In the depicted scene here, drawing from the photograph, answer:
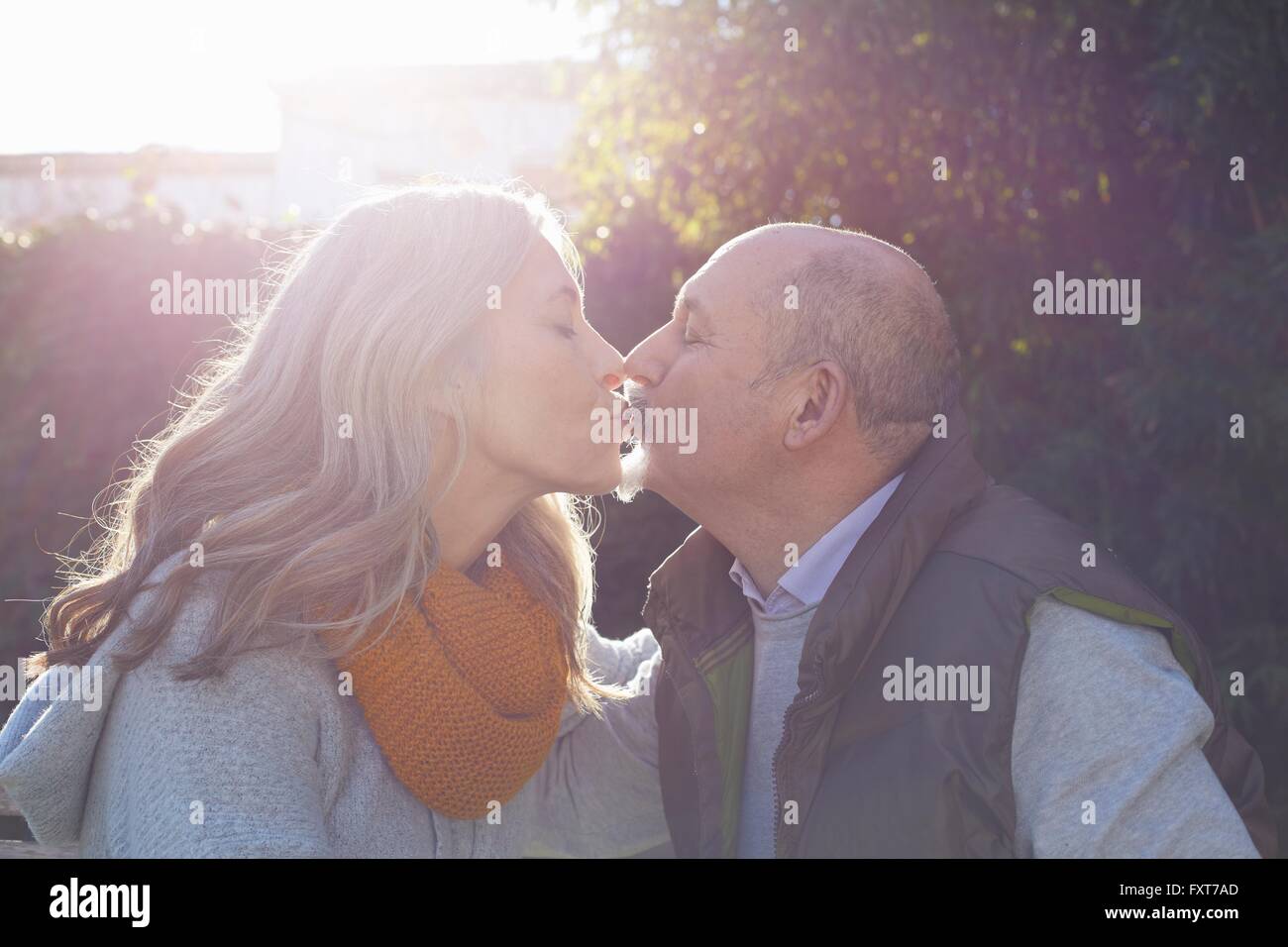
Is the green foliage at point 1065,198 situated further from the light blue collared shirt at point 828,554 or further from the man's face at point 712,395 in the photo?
the man's face at point 712,395

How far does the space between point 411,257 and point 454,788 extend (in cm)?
107

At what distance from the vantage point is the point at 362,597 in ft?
7.79

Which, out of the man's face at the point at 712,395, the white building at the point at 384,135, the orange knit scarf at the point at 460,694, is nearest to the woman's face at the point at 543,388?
the man's face at the point at 712,395

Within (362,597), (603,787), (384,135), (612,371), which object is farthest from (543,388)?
(384,135)

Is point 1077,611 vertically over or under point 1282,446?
under

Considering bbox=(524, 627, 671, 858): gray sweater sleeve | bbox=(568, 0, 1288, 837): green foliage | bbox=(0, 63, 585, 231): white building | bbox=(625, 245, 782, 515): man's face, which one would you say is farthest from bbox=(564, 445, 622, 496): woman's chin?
bbox=(0, 63, 585, 231): white building

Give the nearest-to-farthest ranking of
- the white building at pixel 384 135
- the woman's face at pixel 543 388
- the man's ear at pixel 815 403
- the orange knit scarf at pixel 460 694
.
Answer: the orange knit scarf at pixel 460 694
the woman's face at pixel 543 388
the man's ear at pixel 815 403
the white building at pixel 384 135

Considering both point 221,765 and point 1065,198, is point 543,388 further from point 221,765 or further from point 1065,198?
point 1065,198

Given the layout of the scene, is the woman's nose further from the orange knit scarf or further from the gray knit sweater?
the gray knit sweater

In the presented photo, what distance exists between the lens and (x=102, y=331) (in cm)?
680

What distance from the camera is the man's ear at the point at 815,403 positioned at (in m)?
2.76

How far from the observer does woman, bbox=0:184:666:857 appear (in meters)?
2.16
